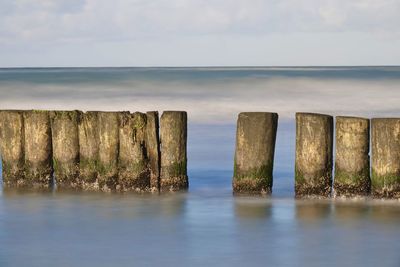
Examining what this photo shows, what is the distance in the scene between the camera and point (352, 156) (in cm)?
978

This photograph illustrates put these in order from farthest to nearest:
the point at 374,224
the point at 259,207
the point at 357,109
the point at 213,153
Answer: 1. the point at 357,109
2. the point at 213,153
3. the point at 259,207
4. the point at 374,224

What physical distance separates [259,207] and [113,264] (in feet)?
7.83

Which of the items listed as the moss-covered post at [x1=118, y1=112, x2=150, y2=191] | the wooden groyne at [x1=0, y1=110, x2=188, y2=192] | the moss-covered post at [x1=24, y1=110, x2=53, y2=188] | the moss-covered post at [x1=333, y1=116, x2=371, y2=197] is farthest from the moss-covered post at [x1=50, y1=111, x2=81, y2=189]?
the moss-covered post at [x1=333, y1=116, x2=371, y2=197]

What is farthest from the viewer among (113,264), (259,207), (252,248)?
(259,207)

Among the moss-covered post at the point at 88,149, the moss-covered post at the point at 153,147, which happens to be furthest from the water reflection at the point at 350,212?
the moss-covered post at the point at 88,149

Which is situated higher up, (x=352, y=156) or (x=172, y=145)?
(x=172, y=145)

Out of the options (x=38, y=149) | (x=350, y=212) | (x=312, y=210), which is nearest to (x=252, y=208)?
(x=312, y=210)

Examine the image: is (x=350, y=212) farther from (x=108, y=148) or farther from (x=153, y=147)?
(x=108, y=148)

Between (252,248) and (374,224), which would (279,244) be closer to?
(252,248)

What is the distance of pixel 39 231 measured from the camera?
9.49m

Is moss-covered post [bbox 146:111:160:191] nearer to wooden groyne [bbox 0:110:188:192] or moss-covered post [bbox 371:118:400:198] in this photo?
wooden groyne [bbox 0:110:188:192]

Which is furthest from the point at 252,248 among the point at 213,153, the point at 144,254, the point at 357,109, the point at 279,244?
the point at 357,109

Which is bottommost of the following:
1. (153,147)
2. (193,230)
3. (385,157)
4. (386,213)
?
(193,230)

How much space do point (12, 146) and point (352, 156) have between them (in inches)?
145
